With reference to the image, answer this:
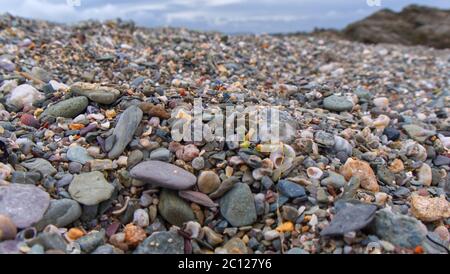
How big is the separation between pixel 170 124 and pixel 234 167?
734 millimetres

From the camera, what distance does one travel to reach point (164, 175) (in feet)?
9.88

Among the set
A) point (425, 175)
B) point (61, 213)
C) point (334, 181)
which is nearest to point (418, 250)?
point (334, 181)

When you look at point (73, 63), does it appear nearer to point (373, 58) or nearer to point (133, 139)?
point (133, 139)

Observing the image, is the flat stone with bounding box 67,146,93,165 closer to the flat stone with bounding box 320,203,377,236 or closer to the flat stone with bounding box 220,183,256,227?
the flat stone with bounding box 220,183,256,227

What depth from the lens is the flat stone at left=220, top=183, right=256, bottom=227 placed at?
295cm

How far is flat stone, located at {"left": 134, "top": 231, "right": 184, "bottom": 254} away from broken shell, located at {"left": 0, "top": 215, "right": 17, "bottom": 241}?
77 cm

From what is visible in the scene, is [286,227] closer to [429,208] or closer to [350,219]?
[350,219]

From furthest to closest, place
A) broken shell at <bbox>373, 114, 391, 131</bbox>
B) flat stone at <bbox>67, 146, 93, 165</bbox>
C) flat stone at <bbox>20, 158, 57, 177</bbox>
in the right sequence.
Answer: broken shell at <bbox>373, 114, 391, 131</bbox>
flat stone at <bbox>67, 146, 93, 165</bbox>
flat stone at <bbox>20, 158, 57, 177</bbox>

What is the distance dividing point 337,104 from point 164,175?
269 centimetres

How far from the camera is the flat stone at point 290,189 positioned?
3.04 metres

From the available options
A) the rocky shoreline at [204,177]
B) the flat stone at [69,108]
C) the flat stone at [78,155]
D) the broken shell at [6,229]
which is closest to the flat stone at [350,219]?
the rocky shoreline at [204,177]

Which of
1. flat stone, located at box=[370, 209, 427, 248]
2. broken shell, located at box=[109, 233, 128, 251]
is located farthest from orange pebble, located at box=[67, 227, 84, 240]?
flat stone, located at box=[370, 209, 427, 248]

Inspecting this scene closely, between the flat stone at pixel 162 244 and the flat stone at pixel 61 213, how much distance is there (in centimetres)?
51
